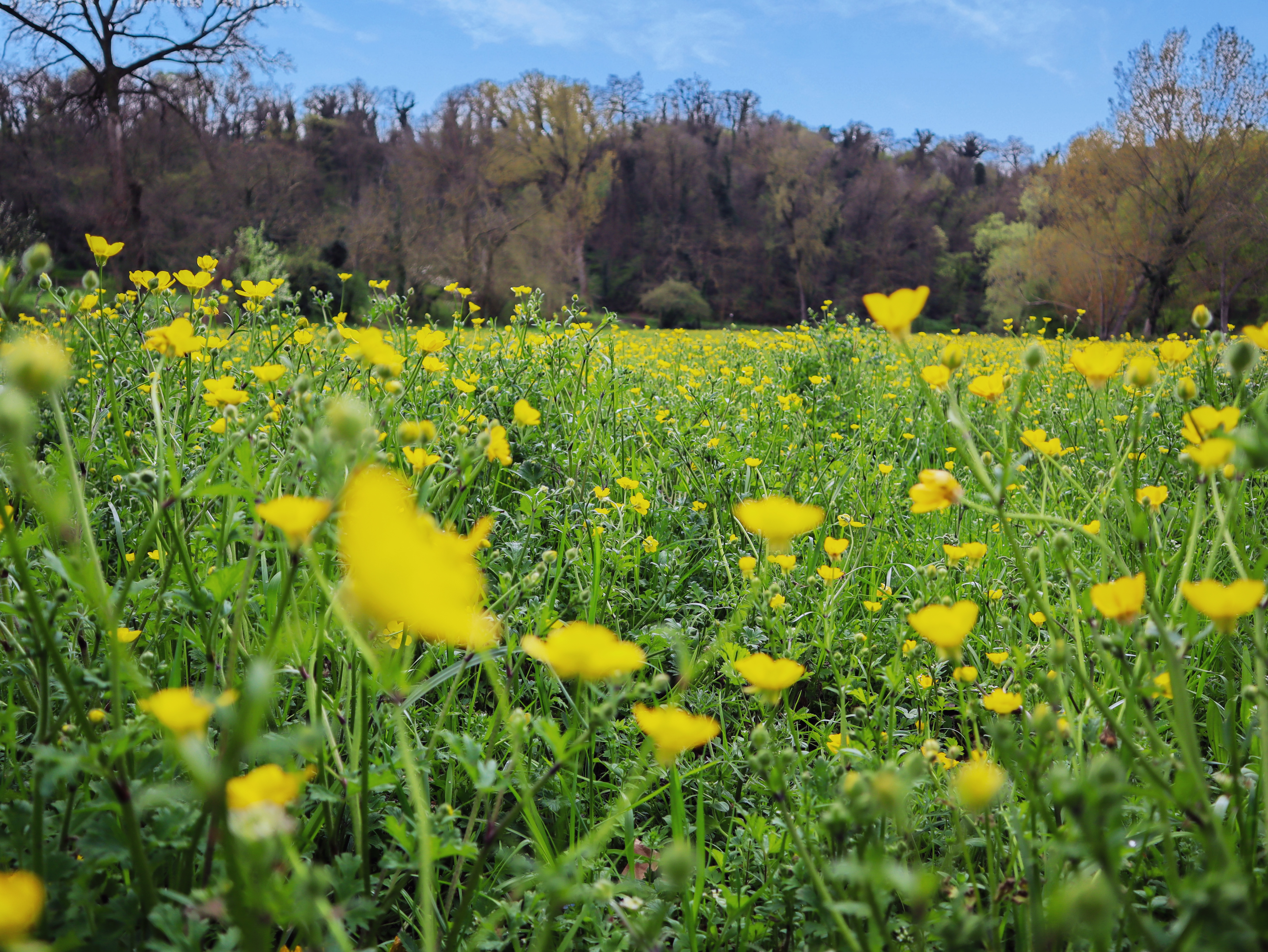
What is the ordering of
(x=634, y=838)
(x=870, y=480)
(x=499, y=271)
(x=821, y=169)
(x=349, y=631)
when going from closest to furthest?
(x=349, y=631), (x=634, y=838), (x=870, y=480), (x=499, y=271), (x=821, y=169)

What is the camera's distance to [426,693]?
1516 millimetres

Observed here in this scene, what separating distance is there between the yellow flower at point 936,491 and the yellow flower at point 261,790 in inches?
27.6

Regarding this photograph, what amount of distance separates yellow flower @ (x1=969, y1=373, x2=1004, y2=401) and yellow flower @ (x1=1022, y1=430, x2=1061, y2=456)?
0.23ft

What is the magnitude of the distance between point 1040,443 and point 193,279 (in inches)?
63.7

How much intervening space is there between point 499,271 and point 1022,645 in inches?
882

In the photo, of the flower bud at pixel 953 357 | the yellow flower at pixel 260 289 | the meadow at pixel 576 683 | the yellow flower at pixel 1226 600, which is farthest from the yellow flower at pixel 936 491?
the yellow flower at pixel 260 289

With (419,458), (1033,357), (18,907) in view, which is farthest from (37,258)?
(1033,357)

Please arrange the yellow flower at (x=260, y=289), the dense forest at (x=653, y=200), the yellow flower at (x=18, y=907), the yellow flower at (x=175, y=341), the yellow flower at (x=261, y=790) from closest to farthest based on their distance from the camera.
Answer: the yellow flower at (x=18, y=907)
the yellow flower at (x=261, y=790)
the yellow flower at (x=175, y=341)
the yellow flower at (x=260, y=289)
the dense forest at (x=653, y=200)

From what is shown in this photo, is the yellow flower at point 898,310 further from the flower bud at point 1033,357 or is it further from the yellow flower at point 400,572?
the yellow flower at point 400,572

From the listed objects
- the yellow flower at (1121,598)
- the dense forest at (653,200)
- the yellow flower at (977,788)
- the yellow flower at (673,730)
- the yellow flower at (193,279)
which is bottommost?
the yellow flower at (977,788)

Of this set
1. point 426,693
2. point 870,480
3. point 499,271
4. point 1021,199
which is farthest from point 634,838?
point 1021,199

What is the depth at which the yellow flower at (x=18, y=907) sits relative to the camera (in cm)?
41

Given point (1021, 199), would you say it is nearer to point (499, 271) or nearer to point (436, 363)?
point (499, 271)

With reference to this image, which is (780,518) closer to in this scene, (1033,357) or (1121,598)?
(1121,598)
